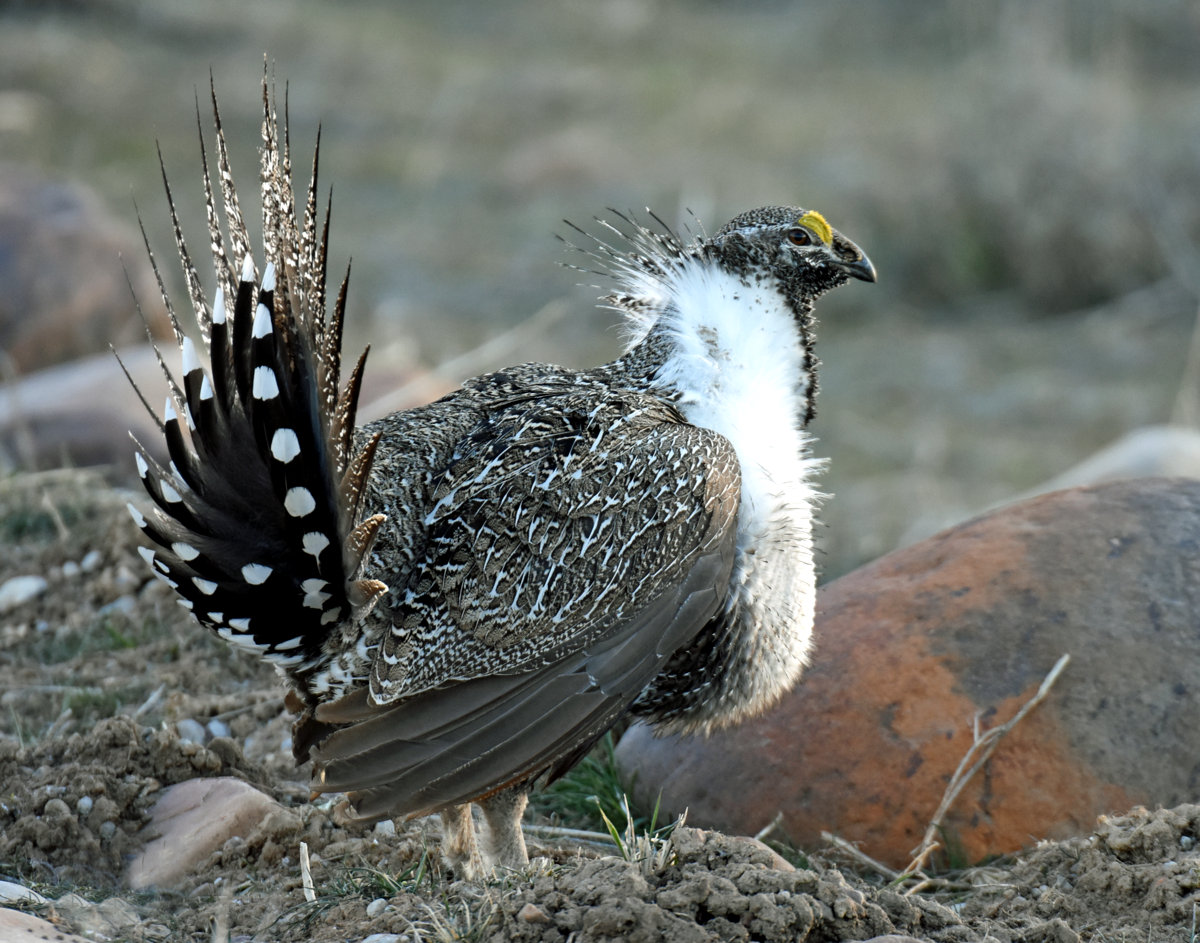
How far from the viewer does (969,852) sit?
3.88m

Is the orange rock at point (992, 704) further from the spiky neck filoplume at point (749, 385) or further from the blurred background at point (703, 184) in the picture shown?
the blurred background at point (703, 184)

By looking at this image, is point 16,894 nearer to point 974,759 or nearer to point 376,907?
point 376,907

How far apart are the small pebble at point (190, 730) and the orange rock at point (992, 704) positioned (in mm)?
A: 1251

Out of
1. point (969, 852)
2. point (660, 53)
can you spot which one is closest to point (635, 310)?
point (969, 852)

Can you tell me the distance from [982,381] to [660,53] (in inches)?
321

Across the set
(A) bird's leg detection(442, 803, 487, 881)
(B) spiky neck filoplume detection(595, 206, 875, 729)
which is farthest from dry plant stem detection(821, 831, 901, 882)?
(A) bird's leg detection(442, 803, 487, 881)

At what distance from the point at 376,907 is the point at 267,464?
978mm

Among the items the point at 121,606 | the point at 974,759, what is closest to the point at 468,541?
the point at 974,759

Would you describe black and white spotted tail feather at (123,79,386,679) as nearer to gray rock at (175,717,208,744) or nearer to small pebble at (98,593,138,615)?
gray rock at (175,717,208,744)

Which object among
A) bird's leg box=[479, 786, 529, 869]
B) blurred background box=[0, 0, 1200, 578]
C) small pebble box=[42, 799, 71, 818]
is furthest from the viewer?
blurred background box=[0, 0, 1200, 578]

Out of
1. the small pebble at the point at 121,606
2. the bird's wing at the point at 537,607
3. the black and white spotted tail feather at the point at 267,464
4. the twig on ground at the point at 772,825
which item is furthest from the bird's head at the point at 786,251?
the small pebble at the point at 121,606

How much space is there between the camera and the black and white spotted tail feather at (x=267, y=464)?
3141 millimetres

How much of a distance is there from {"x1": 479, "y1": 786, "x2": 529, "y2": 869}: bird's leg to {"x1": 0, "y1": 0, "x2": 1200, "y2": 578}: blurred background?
2582 millimetres

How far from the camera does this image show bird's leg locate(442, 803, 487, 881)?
11.9 ft
